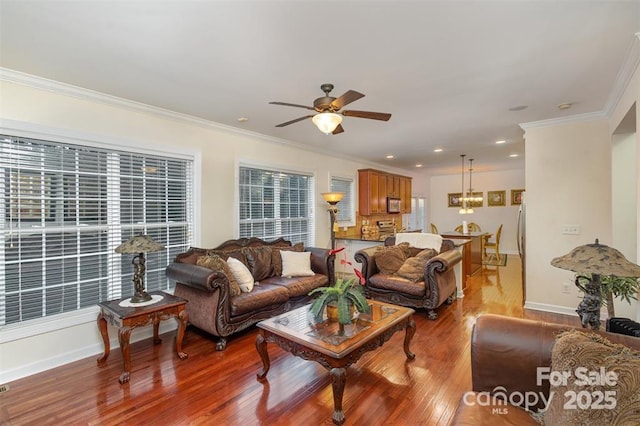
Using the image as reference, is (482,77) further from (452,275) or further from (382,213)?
(382,213)

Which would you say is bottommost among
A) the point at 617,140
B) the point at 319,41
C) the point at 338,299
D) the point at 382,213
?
the point at 338,299

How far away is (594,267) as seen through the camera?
165cm

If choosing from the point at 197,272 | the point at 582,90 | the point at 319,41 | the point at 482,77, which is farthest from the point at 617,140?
the point at 197,272

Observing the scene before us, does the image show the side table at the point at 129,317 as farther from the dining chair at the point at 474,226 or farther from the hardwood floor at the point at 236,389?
the dining chair at the point at 474,226

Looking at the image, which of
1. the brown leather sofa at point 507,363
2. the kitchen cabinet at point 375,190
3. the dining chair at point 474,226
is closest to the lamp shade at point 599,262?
the brown leather sofa at point 507,363

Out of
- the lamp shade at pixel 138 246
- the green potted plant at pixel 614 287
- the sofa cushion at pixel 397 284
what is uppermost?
the lamp shade at pixel 138 246

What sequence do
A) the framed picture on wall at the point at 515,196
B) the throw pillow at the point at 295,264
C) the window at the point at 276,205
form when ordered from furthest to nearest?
the framed picture on wall at the point at 515,196, the window at the point at 276,205, the throw pillow at the point at 295,264

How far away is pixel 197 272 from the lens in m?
3.07

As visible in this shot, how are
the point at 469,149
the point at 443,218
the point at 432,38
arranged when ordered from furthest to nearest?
the point at 443,218 → the point at 469,149 → the point at 432,38

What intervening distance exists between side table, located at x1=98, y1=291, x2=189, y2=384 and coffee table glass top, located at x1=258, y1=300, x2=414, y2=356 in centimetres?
99

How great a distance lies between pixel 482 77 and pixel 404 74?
2.40 feet

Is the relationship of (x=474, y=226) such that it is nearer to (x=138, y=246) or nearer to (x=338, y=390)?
(x=338, y=390)

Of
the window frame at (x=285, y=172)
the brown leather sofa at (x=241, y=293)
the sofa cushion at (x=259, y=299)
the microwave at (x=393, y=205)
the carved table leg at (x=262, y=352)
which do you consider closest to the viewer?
the carved table leg at (x=262, y=352)

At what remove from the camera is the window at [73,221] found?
8.52 ft
